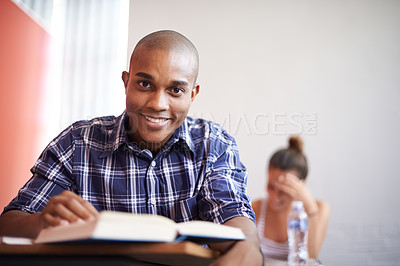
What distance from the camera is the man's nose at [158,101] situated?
1250 mm

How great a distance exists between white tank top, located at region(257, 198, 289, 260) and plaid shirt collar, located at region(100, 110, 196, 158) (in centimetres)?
92

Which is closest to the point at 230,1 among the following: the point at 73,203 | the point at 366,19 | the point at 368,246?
the point at 366,19

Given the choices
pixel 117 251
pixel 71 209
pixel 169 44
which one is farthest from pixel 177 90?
pixel 117 251

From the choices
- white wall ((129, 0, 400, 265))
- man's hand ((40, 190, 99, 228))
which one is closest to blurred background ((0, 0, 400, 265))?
white wall ((129, 0, 400, 265))

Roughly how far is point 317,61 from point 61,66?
1746 mm

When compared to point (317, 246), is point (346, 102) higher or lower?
higher

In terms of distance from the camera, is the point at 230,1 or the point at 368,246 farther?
the point at 230,1

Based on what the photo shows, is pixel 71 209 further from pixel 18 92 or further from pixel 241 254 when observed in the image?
pixel 18 92

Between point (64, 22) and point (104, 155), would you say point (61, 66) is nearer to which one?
point (64, 22)

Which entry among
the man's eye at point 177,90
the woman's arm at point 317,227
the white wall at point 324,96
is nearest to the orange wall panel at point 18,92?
the white wall at point 324,96

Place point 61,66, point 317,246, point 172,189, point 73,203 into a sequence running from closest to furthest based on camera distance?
point 73,203 < point 172,189 < point 317,246 < point 61,66

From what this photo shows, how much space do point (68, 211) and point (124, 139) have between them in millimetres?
503

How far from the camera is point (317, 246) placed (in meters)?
2.14

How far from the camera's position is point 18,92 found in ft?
7.89
